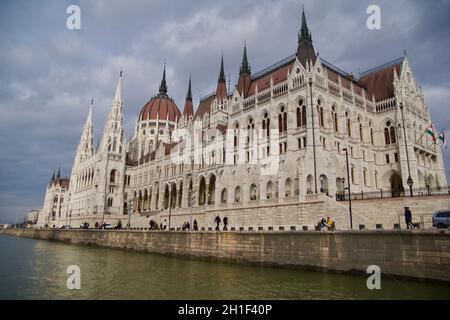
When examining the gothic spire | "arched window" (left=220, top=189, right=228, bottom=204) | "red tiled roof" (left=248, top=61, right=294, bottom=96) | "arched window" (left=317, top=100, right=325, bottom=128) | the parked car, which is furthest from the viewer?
the gothic spire

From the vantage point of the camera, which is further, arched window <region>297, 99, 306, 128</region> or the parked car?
arched window <region>297, 99, 306, 128</region>

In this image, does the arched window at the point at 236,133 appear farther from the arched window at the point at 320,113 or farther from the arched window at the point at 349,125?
the arched window at the point at 349,125

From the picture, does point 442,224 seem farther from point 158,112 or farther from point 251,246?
point 158,112

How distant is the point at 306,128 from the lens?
41938 millimetres

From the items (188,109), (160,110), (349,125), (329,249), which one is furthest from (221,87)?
(329,249)

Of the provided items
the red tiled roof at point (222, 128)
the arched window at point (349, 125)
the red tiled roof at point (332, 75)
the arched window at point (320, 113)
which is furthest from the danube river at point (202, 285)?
the red tiled roof at point (222, 128)

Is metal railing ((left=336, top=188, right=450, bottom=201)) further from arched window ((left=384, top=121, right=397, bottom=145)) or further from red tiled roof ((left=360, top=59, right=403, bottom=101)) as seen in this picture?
red tiled roof ((left=360, top=59, right=403, bottom=101))

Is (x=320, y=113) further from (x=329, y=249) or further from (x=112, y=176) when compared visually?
(x=112, y=176)

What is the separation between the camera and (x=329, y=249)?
21.2 meters

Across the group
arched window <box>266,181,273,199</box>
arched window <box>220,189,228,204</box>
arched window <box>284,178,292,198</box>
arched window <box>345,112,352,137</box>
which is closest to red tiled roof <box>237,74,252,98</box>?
arched window <box>345,112,352,137</box>

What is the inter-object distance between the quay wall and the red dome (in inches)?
2887

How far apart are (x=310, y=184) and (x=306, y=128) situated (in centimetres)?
775

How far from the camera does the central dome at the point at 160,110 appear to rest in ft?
340

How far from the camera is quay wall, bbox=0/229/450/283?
17.1 m
